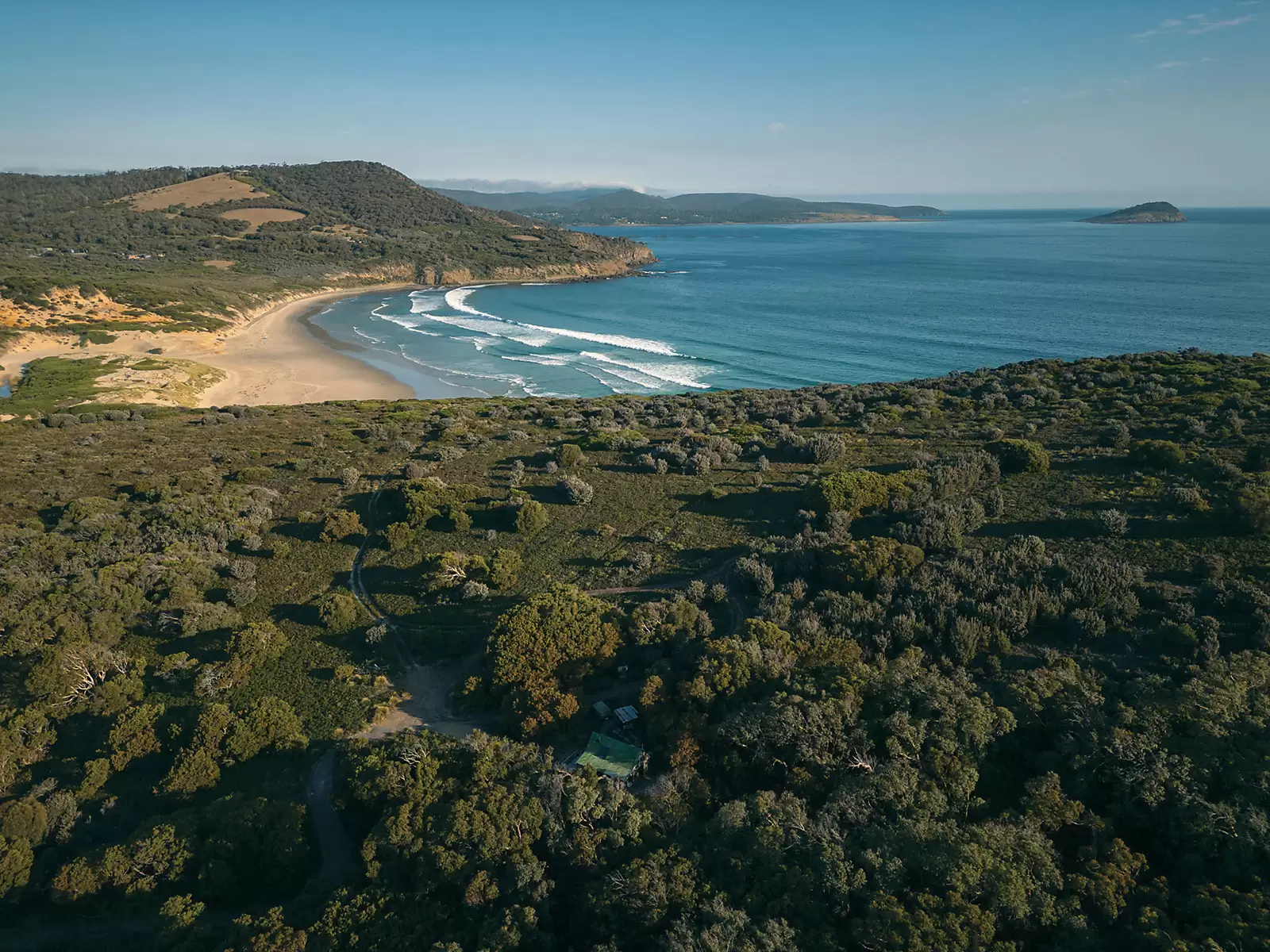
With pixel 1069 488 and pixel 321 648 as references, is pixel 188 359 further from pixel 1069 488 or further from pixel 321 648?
pixel 1069 488

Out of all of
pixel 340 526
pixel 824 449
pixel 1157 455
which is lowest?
pixel 340 526

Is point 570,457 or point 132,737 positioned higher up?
point 570,457

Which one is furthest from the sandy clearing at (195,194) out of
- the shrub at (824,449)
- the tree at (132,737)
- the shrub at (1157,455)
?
the shrub at (1157,455)

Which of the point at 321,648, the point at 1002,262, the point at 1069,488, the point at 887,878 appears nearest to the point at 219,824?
the point at 321,648

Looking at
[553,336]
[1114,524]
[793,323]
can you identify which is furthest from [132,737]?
[793,323]

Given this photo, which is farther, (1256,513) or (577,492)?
(577,492)

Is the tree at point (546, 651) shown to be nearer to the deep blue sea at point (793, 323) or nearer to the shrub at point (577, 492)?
the shrub at point (577, 492)

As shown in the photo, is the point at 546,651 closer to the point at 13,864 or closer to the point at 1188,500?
the point at 13,864
